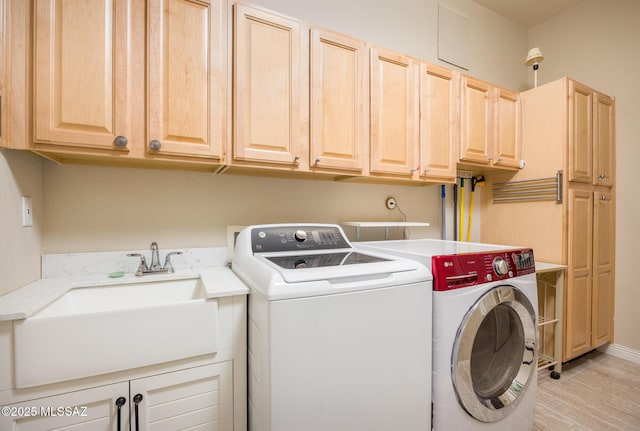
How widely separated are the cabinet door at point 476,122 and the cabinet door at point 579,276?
747mm

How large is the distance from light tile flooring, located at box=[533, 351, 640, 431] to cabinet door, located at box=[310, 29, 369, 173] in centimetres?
195

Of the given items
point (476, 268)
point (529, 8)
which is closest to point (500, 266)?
point (476, 268)

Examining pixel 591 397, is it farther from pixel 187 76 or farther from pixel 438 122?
pixel 187 76

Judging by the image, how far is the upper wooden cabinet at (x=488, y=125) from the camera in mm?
2180

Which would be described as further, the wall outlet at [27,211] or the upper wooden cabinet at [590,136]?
the upper wooden cabinet at [590,136]

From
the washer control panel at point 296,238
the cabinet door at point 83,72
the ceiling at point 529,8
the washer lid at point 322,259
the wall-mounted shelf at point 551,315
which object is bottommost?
the wall-mounted shelf at point 551,315

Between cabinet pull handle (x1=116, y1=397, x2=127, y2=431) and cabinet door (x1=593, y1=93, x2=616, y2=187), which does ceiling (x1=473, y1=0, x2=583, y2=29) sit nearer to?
cabinet door (x1=593, y1=93, x2=616, y2=187)

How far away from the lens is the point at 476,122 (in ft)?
7.34

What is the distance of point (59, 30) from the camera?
114 cm

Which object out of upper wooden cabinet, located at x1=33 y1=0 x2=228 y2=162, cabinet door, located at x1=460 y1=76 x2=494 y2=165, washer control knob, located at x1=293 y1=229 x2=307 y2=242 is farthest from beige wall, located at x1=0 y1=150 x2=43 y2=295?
cabinet door, located at x1=460 y1=76 x2=494 y2=165

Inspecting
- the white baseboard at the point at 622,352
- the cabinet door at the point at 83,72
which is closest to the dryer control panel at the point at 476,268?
the cabinet door at the point at 83,72

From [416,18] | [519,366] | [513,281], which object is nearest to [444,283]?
[513,281]

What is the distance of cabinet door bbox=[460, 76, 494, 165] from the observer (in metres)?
2.17

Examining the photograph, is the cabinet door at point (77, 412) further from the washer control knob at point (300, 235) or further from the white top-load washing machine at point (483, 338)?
the white top-load washing machine at point (483, 338)
